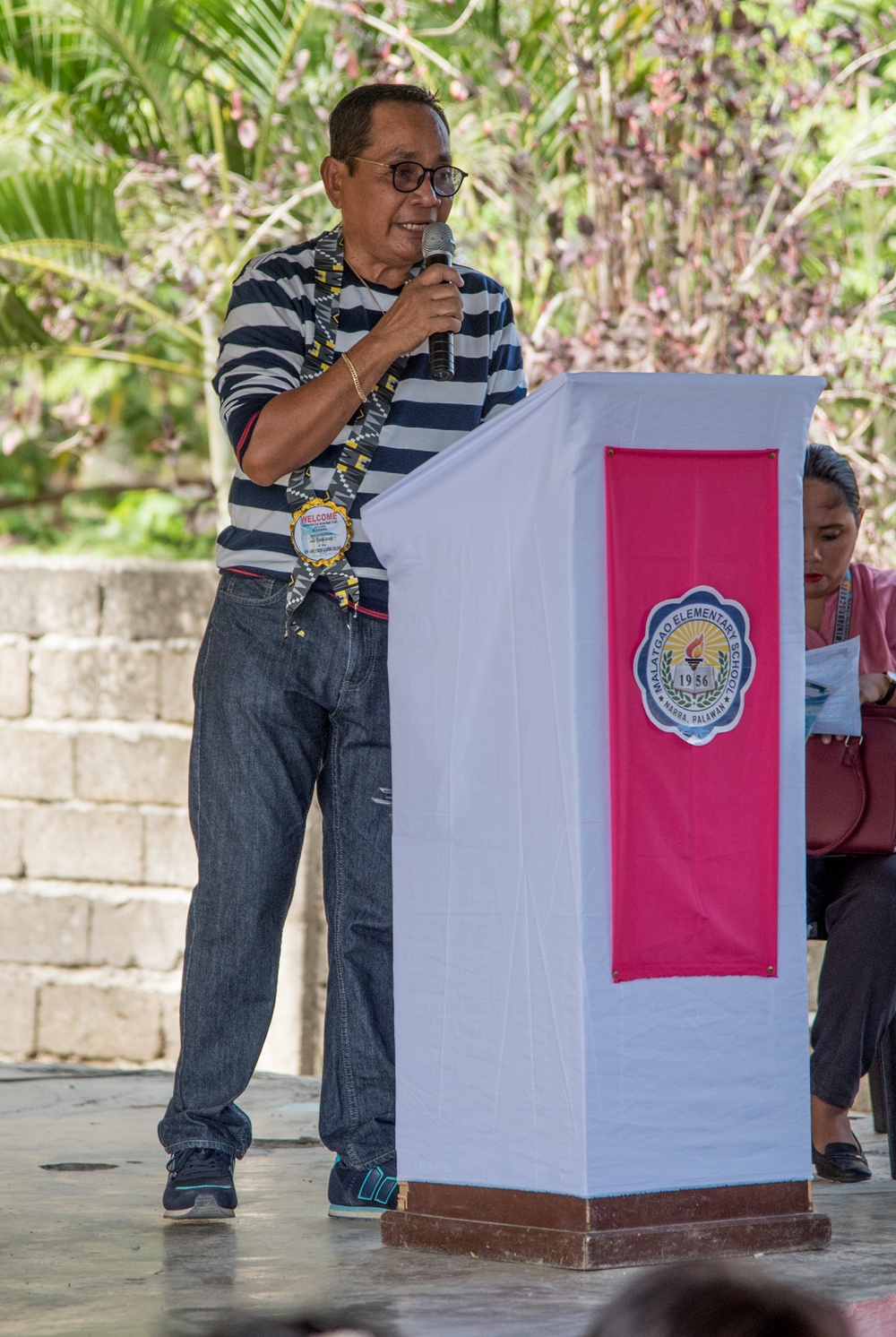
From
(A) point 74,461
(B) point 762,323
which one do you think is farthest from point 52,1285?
(A) point 74,461

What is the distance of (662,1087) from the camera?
8.17 ft

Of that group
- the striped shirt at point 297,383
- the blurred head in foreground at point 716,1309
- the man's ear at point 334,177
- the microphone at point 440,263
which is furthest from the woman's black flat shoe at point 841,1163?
the blurred head in foreground at point 716,1309

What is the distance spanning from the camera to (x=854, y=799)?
11.3ft

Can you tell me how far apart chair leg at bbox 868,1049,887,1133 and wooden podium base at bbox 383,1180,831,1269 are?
1.28 m

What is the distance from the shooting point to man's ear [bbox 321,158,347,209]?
10.3 feet

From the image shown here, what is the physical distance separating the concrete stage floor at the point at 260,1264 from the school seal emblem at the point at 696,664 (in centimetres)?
76

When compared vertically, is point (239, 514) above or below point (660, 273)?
below

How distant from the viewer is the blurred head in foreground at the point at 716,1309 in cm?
102

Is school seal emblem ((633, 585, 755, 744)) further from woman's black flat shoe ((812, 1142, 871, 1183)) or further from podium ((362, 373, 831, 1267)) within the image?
woman's black flat shoe ((812, 1142, 871, 1183))

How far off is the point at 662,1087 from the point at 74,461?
924 centimetres

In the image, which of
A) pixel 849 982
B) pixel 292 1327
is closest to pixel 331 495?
pixel 849 982

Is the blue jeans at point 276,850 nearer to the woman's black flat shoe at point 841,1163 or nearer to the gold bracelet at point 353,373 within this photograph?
the gold bracelet at point 353,373

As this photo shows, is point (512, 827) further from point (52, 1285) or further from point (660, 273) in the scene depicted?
point (660, 273)

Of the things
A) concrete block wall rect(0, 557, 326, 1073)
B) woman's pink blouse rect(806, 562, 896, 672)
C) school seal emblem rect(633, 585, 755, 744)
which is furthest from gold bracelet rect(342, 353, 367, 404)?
concrete block wall rect(0, 557, 326, 1073)
